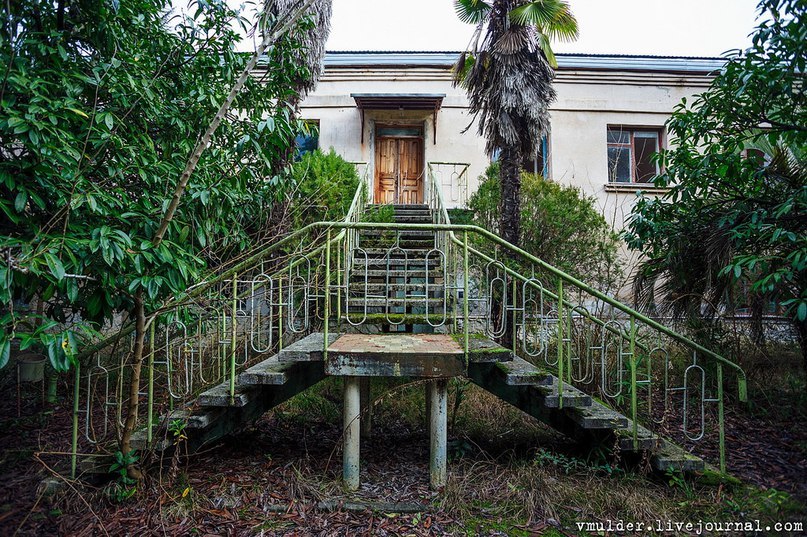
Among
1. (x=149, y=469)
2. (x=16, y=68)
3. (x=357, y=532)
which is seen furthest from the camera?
(x=149, y=469)

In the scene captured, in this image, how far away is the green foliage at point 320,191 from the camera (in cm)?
806

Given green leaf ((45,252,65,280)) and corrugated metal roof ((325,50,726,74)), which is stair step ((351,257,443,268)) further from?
corrugated metal roof ((325,50,726,74))

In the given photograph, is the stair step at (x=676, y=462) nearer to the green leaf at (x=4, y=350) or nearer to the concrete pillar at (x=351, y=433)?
the concrete pillar at (x=351, y=433)

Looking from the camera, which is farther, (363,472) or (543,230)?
(543,230)

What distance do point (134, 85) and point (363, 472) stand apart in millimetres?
3943

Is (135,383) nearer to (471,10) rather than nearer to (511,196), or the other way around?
(511,196)

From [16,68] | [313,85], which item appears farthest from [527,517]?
[313,85]

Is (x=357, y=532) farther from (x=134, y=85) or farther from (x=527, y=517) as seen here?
(x=134, y=85)

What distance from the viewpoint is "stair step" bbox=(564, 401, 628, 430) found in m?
4.06

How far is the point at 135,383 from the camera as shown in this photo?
146 inches

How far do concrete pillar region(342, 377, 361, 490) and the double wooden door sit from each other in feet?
29.2

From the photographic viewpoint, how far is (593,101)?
12031 millimetres

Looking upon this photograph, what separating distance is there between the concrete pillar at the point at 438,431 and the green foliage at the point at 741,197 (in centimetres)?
291

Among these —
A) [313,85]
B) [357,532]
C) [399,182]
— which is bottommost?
[357,532]
